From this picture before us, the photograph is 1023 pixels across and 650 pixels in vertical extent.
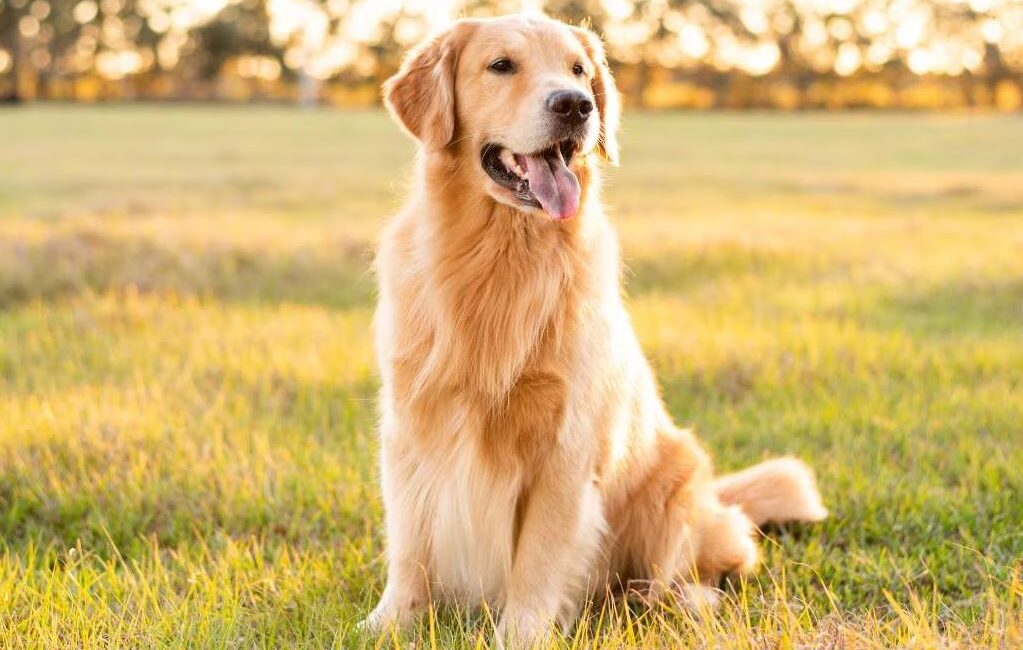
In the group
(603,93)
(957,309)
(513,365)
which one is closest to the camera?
(513,365)

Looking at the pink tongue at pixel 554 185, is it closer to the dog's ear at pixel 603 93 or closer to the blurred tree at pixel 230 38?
the dog's ear at pixel 603 93

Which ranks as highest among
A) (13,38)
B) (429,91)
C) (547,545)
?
(429,91)

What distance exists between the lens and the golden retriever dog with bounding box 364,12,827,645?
2842 millimetres

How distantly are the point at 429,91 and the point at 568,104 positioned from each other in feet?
1.56

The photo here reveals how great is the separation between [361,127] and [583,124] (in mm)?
29203

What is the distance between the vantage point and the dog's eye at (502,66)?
299 cm

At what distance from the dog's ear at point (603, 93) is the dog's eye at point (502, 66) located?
0.32 metres

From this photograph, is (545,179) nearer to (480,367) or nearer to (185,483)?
(480,367)

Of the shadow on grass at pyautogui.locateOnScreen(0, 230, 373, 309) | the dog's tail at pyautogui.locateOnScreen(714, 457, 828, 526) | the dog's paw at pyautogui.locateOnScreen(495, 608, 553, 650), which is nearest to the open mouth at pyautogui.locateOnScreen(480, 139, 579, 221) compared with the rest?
the dog's paw at pyautogui.locateOnScreen(495, 608, 553, 650)

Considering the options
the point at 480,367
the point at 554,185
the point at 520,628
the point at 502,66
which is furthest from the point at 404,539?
the point at 502,66

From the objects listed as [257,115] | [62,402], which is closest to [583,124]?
[62,402]

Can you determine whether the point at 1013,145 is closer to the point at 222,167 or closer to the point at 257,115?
the point at 222,167

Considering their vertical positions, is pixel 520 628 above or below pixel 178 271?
above

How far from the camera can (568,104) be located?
2.82 m
